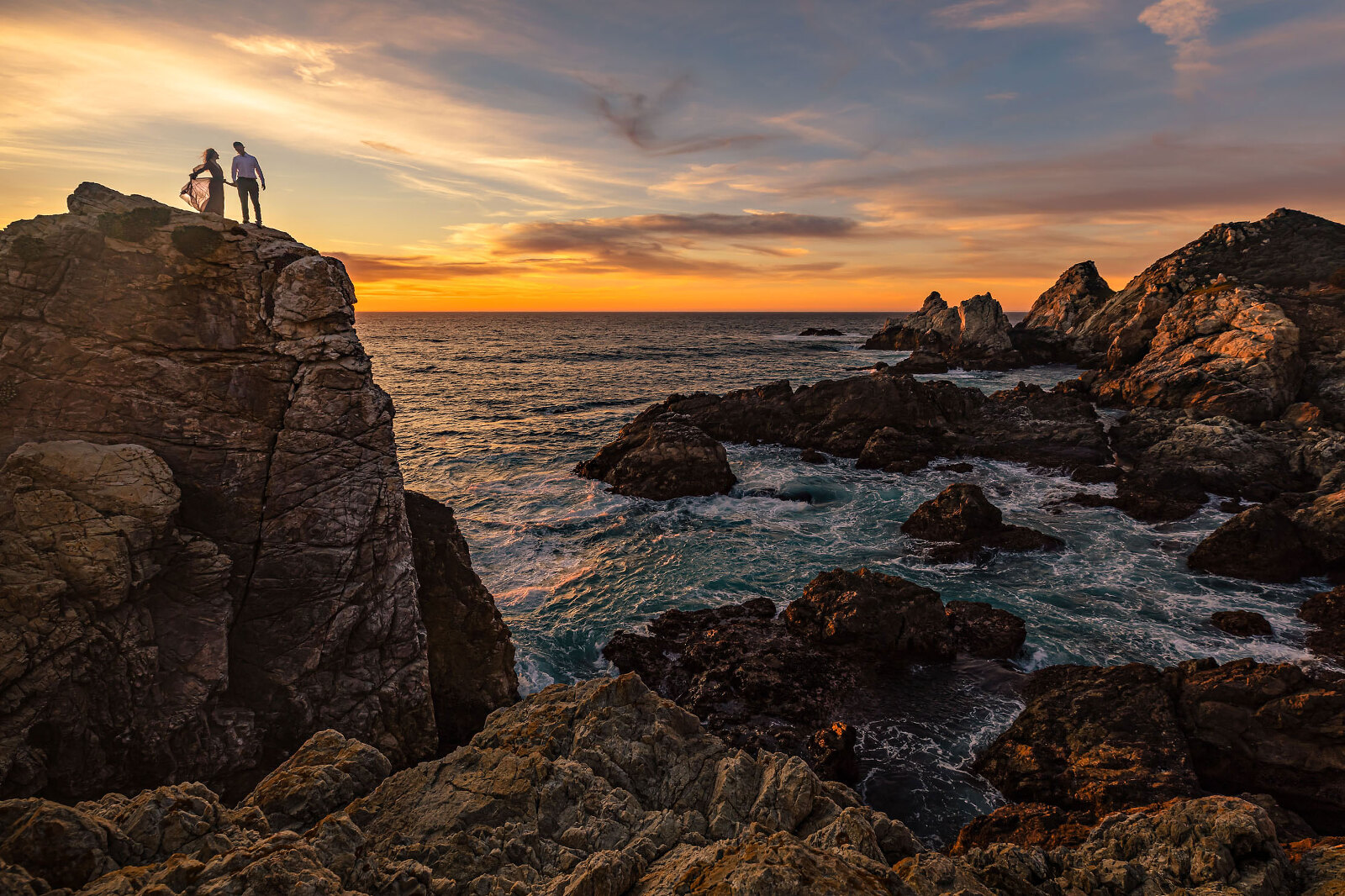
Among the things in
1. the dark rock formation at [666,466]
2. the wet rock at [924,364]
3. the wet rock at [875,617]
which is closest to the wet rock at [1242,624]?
the wet rock at [875,617]

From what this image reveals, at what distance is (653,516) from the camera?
3162cm

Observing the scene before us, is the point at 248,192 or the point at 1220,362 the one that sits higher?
the point at 248,192

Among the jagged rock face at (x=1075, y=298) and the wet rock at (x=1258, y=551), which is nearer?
the wet rock at (x=1258, y=551)

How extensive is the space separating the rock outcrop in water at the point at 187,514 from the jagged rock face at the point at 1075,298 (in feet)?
358

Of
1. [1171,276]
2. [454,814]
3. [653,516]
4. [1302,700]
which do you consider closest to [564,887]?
[454,814]

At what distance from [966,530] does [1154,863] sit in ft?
69.4

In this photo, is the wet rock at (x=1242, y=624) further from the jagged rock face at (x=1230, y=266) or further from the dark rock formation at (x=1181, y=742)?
the jagged rock face at (x=1230, y=266)

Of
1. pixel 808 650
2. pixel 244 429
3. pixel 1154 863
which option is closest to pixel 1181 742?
pixel 1154 863

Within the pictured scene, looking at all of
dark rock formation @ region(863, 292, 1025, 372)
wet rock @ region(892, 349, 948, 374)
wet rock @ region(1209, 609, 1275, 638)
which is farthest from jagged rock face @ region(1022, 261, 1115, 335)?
wet rock @ region(1209, 609, 1275, 638)

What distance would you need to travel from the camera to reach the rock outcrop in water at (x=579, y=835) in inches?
208

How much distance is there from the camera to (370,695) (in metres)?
11.8

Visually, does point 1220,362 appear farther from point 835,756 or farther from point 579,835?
point 579,835

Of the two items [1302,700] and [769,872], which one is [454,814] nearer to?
[769,872]

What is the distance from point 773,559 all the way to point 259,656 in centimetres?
1996
